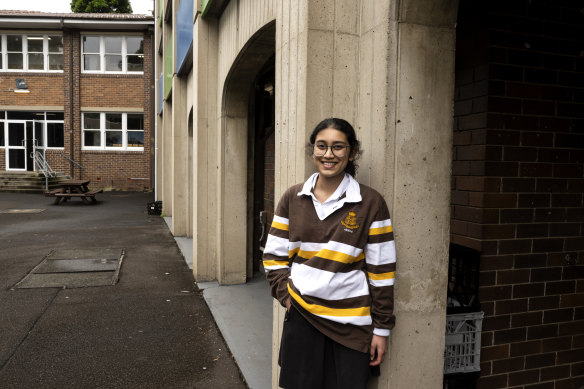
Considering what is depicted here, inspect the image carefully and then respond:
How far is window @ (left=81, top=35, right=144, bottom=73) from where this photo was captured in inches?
880

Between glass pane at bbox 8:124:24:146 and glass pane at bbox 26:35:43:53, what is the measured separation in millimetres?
3816

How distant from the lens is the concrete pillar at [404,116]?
2346 mm

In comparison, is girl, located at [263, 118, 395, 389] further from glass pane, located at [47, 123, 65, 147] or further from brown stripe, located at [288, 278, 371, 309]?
glass pane, located at [47, 123, 65, 147]

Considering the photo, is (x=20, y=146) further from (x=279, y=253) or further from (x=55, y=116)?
(x=279, y=253)

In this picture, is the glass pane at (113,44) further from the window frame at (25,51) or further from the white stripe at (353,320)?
the white stripe at (353,320)

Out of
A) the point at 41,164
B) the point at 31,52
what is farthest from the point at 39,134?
the point at 31,52

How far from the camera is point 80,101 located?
72.7 ft

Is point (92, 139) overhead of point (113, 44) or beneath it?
beneath

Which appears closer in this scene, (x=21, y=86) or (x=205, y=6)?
(x=205, y=6)

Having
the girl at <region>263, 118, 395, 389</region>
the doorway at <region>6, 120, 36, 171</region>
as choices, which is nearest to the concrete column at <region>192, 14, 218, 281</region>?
the girl at <region>263, 118, 395, 389</region>

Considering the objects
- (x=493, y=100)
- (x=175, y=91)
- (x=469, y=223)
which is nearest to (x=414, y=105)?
(x=493, y=100)

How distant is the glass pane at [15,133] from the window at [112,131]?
10.0 ft

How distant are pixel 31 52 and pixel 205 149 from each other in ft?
68.1

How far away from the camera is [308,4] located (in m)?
2.59
